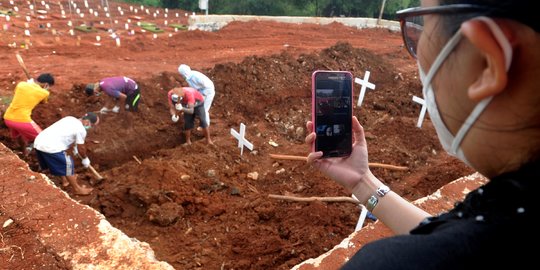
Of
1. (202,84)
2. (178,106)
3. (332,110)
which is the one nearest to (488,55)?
(332,110)

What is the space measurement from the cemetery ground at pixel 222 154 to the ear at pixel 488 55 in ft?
9.85

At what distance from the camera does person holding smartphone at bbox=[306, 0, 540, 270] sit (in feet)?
2.24

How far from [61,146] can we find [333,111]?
5238 mm

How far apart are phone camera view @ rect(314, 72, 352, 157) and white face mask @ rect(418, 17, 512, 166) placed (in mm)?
996

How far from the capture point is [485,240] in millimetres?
685

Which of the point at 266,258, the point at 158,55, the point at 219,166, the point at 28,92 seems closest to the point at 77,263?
the point at 266,258

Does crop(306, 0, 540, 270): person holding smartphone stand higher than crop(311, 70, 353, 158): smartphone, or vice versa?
crop(306, 0, 540, 270): person holding smartphone

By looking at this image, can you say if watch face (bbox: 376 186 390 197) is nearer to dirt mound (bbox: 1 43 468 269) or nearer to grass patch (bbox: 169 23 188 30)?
dirt mound (bbox: 1 43 468 269)

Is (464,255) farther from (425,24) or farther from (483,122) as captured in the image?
(425,24)

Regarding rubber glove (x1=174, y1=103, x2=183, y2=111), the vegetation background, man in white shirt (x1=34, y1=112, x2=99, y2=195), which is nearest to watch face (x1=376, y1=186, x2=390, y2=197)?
man in white shirt (x1=34, y1=112, x2=99, y2=195)

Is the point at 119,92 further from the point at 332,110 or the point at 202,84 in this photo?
the point at 332,110

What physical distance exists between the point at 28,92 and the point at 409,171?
22.6 feet

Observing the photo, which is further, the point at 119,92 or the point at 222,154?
the point at 119,92

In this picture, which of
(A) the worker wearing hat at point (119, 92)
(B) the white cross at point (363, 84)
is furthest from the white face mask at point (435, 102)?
(A) the worker wearing hat at point (119, 92)
